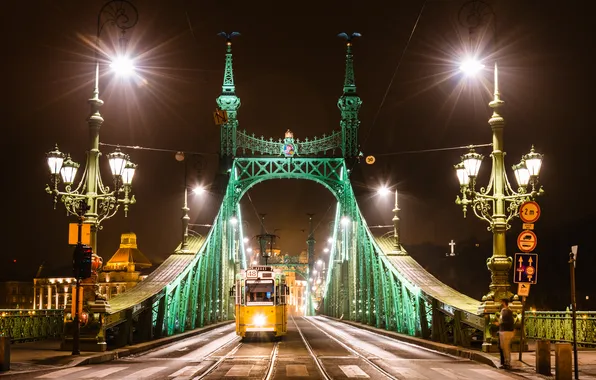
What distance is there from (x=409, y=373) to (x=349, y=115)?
140ft

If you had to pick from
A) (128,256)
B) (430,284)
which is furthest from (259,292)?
(128,256)

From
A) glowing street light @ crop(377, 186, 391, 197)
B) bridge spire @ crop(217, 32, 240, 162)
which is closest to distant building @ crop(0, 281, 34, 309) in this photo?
bridge spire @ crop(217, 32, 240, 162)

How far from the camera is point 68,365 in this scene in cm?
1794

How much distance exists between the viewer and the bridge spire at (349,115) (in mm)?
58062

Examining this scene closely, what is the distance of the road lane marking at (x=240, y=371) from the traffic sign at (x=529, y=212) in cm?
689

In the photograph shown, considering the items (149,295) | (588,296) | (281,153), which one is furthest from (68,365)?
(588,296)

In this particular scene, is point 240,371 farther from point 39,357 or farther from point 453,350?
point 453,350

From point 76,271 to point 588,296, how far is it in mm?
61649

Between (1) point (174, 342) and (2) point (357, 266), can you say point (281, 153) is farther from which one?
(1) point (174, 342)

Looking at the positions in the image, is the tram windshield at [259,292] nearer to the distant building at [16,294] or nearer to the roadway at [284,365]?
the roadway at [284,365]

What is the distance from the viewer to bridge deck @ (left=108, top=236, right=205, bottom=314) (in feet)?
86.2

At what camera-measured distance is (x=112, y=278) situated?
402 feet

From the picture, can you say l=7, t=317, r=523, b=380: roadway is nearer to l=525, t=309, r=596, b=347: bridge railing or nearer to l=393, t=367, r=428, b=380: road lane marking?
l=393, t=367, r=428, b=380: road lane marking

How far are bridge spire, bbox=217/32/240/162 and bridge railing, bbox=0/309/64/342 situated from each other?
30.1 metres
